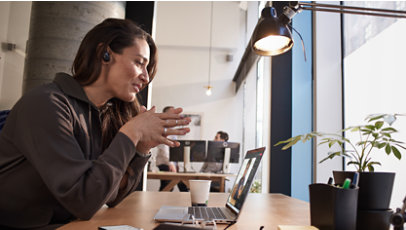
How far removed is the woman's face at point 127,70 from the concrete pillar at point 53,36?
5.58 feet

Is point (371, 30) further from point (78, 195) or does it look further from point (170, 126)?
point (78, 195)

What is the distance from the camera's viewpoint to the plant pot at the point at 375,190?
2.54 feet

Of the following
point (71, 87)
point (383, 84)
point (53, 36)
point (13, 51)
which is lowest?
point (71, 87)

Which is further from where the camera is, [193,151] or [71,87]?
[193,151]

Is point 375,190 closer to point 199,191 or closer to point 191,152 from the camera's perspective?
point 199,191

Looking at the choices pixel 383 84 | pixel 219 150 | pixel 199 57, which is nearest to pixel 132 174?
pixel 383 84

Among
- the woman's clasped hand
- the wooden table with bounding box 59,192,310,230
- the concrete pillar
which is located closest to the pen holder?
the wooden table with bounding box 59,192,310,230

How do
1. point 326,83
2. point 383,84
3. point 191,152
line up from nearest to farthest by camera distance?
1. point 383,84
2. point 326,83
3. point 191,152

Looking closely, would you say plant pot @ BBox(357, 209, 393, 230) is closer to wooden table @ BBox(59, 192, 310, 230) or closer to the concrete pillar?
wooden table @ BBox(59, 192, 310, 230)

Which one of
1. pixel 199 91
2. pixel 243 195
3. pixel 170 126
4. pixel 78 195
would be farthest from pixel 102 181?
pixel 199 91

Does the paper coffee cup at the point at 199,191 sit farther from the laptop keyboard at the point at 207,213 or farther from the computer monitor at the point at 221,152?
the computer monitor at the point at 221,152

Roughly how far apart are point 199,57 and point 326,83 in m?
5.51

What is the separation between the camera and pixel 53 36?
275 cm

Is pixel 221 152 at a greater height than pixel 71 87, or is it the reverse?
pixel 71 87
